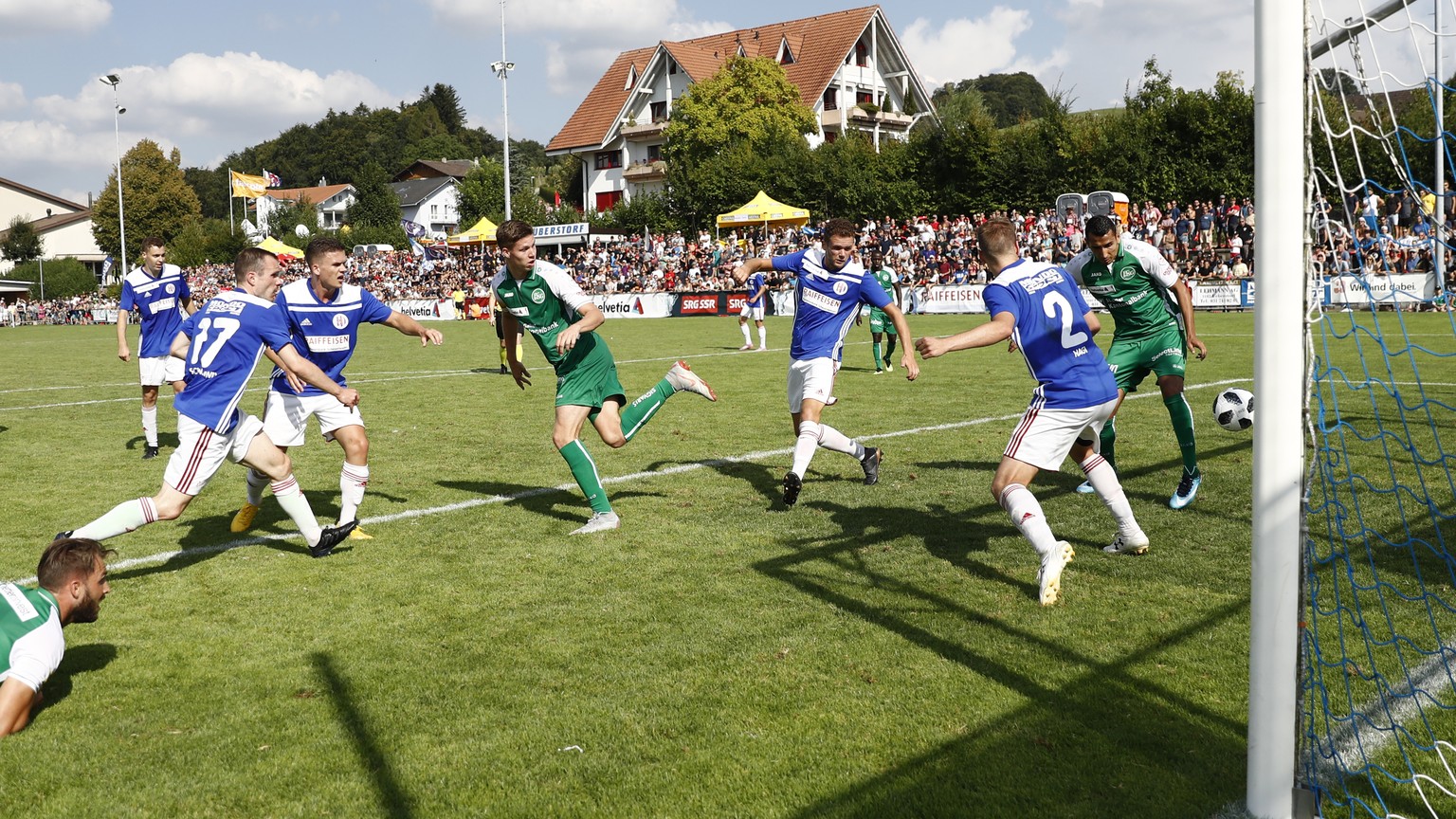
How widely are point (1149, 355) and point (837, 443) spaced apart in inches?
92.3

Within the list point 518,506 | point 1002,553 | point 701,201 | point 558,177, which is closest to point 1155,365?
point 1002,553

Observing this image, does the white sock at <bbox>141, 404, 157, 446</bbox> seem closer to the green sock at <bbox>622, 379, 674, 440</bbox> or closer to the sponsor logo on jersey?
the sponsor logo on jersey

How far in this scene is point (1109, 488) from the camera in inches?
241

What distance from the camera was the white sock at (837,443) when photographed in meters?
8.18

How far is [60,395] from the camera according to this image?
1678 centimetres

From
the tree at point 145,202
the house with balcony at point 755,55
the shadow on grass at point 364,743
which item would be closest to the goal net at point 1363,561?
the shadow on grass at point 364,743

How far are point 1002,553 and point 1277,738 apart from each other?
334 cm

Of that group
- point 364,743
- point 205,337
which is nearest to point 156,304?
point 205,337

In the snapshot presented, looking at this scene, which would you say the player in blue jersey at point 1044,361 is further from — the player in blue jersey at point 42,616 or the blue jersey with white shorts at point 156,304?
the blue jersey with white shorts at point 156,304

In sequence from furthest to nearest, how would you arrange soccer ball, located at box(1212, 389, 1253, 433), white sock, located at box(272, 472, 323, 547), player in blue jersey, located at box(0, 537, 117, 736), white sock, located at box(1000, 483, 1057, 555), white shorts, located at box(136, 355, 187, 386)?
→ white shorts, located at box(136, 355, 187, 386)
soccer ball, located at box(1212, 389, 1253, 433)
white sock, located at box(272, 472, 323, 547)
white sock, located at box(1000, 483, 1057, 555)
player in blue jersey, located at box(0, 537, 117, 736)

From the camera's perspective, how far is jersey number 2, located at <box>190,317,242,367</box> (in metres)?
6.35

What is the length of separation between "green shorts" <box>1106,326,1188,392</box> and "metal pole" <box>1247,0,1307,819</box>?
16.0 feet

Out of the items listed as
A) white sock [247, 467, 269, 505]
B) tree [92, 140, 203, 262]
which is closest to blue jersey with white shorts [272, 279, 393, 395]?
white sock [247, 467, 269, 505]

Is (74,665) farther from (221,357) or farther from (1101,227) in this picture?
(1101,227)
